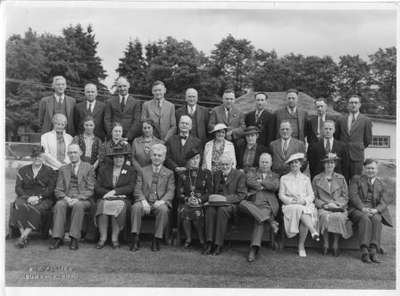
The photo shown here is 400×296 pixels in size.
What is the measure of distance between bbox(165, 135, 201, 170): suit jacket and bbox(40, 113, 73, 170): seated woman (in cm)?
149

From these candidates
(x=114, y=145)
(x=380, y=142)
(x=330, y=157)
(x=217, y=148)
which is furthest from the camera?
(x=380, y=142)

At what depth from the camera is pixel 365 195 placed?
6902 mm

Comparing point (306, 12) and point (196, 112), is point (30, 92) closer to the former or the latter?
point (196, 112)

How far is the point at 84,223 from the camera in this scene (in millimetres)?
6789

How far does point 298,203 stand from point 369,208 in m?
1.01

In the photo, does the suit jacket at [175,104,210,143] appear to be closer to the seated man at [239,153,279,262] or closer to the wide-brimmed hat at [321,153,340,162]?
the seated man at [239,153,279,262]

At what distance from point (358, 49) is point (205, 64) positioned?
15.5ft

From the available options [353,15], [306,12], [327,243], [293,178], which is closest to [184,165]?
[293,178]

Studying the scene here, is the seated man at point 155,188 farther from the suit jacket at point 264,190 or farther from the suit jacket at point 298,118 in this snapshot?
the suit jacket at point 298,118

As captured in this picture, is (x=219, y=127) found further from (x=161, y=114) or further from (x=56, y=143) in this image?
(x=56, y=143)

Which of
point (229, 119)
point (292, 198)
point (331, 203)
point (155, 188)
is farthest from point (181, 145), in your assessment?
point (331, 203)

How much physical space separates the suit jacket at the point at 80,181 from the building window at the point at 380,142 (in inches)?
159

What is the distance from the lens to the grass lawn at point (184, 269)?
605cm

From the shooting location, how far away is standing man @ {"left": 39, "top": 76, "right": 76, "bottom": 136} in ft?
25.0
